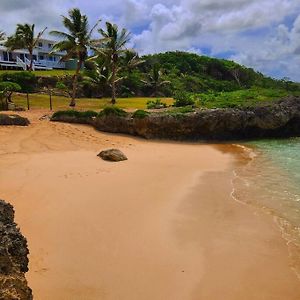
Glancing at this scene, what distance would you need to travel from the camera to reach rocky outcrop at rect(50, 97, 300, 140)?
31.8 metres

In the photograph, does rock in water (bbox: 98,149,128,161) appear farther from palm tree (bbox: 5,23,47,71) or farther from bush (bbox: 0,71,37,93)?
palm tree (bbox: 5,23,47,71)

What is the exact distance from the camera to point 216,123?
109 ft

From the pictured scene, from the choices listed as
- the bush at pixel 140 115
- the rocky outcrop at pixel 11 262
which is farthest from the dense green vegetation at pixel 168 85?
the rocky outcrop at pixel 11 262

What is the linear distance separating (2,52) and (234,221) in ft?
238

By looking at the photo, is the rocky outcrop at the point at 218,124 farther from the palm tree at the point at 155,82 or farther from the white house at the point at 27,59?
the white house at the point at 27,59

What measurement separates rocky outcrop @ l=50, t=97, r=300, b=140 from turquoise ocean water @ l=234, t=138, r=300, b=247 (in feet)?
21.9

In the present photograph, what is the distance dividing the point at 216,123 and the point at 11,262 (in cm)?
2885

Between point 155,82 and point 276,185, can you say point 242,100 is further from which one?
point 155,82

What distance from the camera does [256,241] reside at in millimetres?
10188

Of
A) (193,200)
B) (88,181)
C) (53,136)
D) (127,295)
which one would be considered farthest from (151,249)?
(53,136)

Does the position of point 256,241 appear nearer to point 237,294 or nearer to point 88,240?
point 237,294

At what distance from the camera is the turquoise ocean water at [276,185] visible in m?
12.1

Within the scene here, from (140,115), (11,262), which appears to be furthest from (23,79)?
(11,262)

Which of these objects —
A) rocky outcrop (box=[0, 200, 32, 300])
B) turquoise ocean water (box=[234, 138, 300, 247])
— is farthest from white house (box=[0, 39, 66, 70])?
rocky outcrop (box=[0, 200, 32, 300])
